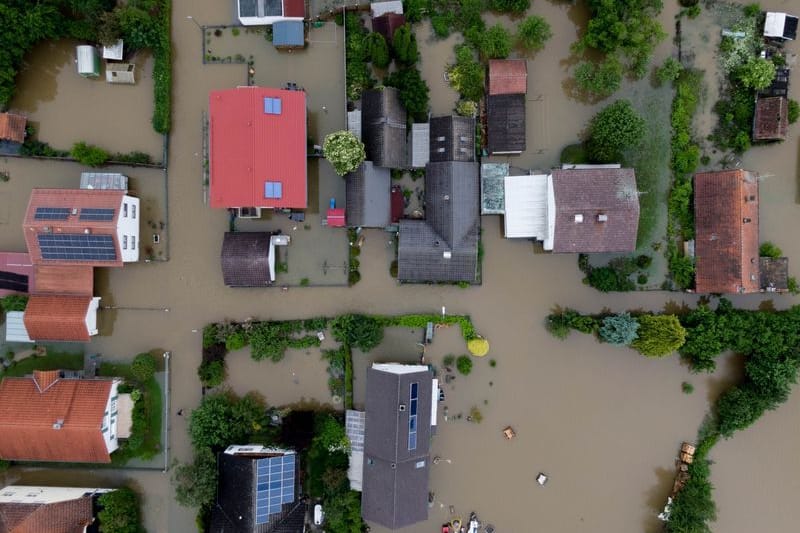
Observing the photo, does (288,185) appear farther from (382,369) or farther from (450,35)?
(450,35)

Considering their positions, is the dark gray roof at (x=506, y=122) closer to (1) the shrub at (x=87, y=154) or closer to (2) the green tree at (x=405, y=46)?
(2) the green tree at (x=405, y=46)

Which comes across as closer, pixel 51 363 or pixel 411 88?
pixel 411 88

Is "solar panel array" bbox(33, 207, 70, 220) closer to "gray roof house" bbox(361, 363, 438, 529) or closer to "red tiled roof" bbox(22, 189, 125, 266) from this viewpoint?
"red tiled roof" bbox(22, 189, 125, 266)

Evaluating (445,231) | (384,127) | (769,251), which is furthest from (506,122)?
(769,251)

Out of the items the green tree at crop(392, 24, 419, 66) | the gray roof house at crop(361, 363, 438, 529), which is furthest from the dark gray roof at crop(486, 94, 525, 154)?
the gray roof house at crop(361, 363, 438, 529)

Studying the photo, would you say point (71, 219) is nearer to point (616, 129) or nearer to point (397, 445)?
point (397, 445)

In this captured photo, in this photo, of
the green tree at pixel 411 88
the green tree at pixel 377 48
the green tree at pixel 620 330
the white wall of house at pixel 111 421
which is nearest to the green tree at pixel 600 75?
the green tree at pixel 411 88
